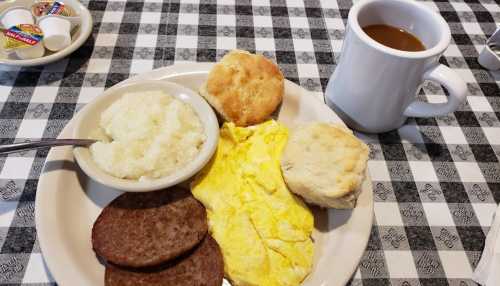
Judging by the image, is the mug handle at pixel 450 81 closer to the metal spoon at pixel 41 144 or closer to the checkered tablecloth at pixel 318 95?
the checkered tablecloth at pixel 318 95

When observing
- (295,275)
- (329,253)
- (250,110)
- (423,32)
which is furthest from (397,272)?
(423,32)

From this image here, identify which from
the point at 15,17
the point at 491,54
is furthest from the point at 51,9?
the point at 491,54

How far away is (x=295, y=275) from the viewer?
4.05ft

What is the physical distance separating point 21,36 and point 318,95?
1.47 metres

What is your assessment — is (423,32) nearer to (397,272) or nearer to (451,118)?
(451,118)

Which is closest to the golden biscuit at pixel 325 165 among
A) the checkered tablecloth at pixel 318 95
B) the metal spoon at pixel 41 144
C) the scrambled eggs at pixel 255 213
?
the scrambled eggs at pixel 255 213

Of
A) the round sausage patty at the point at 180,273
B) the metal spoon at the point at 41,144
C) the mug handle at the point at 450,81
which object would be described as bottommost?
the round sausage patty at the point at 180,273

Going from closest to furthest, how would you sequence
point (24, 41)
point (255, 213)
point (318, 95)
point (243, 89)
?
1. point (255, 213)
2. point (243, 89)
3. point (24, 41)
4. point (318, 95)

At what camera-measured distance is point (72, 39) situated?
1979 mm

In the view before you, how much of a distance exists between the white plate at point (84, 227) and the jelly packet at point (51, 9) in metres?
0.87

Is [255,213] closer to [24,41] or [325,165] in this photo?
[325,165]

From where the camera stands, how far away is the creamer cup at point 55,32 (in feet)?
6.05

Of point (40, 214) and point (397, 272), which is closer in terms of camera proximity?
point (40, 214)

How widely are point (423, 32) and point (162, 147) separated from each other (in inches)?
44.5
